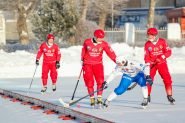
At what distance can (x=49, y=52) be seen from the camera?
15438mm

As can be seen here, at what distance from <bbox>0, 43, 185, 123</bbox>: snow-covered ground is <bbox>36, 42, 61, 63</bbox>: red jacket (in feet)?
3.09

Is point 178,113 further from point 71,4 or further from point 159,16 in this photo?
point 159,16

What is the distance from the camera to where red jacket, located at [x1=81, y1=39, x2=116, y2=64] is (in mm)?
11531

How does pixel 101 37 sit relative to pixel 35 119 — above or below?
above

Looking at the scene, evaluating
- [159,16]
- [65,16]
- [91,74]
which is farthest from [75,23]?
[159,16]

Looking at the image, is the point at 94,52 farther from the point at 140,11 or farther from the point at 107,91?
the point at 140,11

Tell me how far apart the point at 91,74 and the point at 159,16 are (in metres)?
43.4

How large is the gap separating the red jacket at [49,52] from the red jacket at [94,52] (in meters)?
3.84

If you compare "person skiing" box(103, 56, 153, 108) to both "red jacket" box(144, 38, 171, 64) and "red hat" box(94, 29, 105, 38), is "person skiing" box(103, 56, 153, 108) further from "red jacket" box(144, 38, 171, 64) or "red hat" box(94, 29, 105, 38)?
"red jacket" box(144, 38, 171, 64)

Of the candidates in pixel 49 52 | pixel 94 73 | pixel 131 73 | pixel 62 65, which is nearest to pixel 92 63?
pixel 94 73

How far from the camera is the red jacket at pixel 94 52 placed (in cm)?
1153

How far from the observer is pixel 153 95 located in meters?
14.2

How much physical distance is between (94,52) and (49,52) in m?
4.04

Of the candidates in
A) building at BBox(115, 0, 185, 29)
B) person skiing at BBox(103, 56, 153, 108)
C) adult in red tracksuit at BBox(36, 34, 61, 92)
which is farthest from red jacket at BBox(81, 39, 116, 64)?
building at BBox(115, 0, 185, 29)
